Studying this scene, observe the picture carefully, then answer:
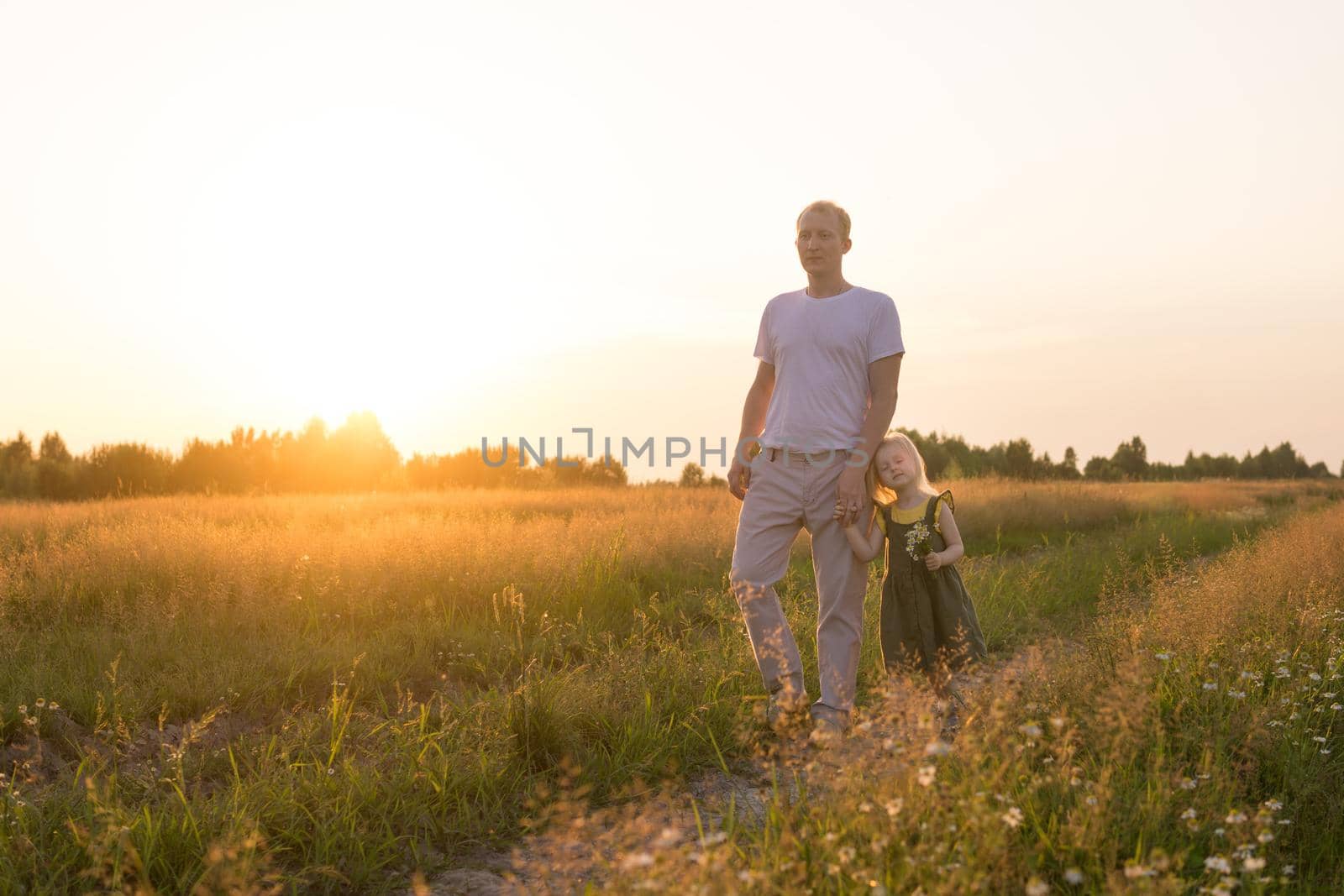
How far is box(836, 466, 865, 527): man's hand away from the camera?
403 centimetres

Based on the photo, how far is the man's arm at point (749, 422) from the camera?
4.45m

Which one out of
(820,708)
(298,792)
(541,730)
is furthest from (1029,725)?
(298,792)

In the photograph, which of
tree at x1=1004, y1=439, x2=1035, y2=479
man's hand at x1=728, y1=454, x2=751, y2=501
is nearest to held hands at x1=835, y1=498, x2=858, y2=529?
man's hand at x1=728, y1=454, x2=751, y2=501

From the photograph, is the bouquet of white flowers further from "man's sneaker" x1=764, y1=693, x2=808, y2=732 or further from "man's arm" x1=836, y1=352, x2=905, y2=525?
"man's sneaker" x1=764, y1=693, x2=808, y2=732

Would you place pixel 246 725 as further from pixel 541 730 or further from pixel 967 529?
pixel 967 529

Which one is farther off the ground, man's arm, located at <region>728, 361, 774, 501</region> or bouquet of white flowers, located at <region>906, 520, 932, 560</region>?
man's arm, located at <region>728, 361, 774, 501</region>

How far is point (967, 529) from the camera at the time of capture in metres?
13.7

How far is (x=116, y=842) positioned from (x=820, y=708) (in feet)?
8.87

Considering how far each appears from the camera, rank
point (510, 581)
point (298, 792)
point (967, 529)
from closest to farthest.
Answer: point (298, 792) → point (510, 581) → point (967, 529)

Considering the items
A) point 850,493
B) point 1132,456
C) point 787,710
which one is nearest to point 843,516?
point 850,493

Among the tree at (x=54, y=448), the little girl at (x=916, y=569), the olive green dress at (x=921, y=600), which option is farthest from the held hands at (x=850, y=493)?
the tree at (x=54, y=448)

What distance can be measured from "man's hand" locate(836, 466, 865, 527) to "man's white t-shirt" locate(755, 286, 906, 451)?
13 centimetres

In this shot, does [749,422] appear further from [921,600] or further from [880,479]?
[921,600]

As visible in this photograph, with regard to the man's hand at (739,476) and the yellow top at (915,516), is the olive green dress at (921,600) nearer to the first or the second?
the yellow top at (915,516)
